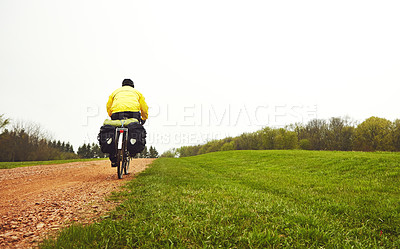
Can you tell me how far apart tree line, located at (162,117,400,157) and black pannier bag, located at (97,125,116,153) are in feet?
217

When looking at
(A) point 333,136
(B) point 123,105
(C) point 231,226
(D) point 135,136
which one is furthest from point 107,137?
(A) point 333,136

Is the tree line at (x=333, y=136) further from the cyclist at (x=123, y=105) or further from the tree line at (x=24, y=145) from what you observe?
the tree line at (x=24, y=145)

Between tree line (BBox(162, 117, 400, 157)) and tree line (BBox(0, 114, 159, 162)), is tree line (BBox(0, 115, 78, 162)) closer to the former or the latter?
tree line (BBox(0, 114, 159, 162))

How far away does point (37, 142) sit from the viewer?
58.6m

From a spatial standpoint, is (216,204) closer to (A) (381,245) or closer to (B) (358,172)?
(A) (381,245)

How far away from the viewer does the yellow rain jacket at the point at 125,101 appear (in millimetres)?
6844

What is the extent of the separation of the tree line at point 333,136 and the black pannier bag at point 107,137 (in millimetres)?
66090

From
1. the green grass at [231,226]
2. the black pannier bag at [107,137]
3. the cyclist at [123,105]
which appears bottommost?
the green grass at [231,226]

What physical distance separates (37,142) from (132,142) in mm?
Result: 72163

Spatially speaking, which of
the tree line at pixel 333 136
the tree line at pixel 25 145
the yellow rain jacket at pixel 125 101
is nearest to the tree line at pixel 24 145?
the tree line at pixel 25 145

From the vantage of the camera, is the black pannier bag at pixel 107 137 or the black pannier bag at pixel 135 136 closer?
the black pannier bag at pixel 107 137

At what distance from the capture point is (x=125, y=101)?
6.90 meters

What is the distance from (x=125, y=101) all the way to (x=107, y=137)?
1.50 metres

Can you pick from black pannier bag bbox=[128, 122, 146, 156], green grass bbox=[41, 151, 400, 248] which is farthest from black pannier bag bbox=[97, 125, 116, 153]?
green grass bbox=[41, 151, 400, 248]
